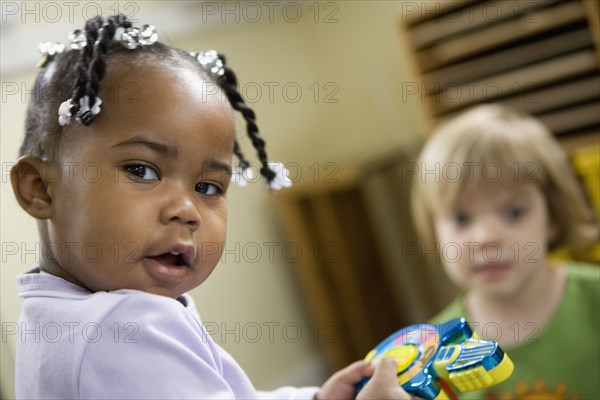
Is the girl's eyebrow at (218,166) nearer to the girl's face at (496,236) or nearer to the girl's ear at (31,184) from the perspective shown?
the girl's ear at (31,184)

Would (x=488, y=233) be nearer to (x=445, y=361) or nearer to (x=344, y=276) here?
(x=445, y=361)

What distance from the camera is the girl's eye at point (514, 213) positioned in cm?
101

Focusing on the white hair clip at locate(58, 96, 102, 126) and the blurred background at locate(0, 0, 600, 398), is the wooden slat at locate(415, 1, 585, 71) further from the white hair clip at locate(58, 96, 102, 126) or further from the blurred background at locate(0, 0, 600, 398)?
the white hair clip at locate(58, 96, 102, 126)

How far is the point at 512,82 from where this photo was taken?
147 cm

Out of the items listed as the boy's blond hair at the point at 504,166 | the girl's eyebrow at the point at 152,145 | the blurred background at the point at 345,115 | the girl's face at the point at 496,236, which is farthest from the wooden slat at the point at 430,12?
the girl's eyebrow at the point at 152,145

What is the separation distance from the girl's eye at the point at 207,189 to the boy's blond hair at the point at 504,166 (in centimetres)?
60

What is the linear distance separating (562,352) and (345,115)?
4.00ft

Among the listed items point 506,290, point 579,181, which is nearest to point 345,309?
point 579,181

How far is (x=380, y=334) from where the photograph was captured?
1.77 meters

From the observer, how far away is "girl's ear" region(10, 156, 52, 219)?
49 centimetres

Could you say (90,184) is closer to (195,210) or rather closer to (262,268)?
(195,210)

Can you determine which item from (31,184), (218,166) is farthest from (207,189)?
(31,184)

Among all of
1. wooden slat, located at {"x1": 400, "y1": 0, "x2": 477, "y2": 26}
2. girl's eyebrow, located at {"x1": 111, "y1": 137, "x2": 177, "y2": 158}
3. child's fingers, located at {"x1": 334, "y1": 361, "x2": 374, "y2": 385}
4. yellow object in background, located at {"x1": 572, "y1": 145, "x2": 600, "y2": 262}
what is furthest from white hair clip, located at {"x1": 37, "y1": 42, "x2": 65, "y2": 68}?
wooden slat, located at {"x1": 400, "y1": 0, "x2": 477, "y2": 26}

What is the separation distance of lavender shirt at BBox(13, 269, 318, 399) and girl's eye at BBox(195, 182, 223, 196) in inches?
3.2
